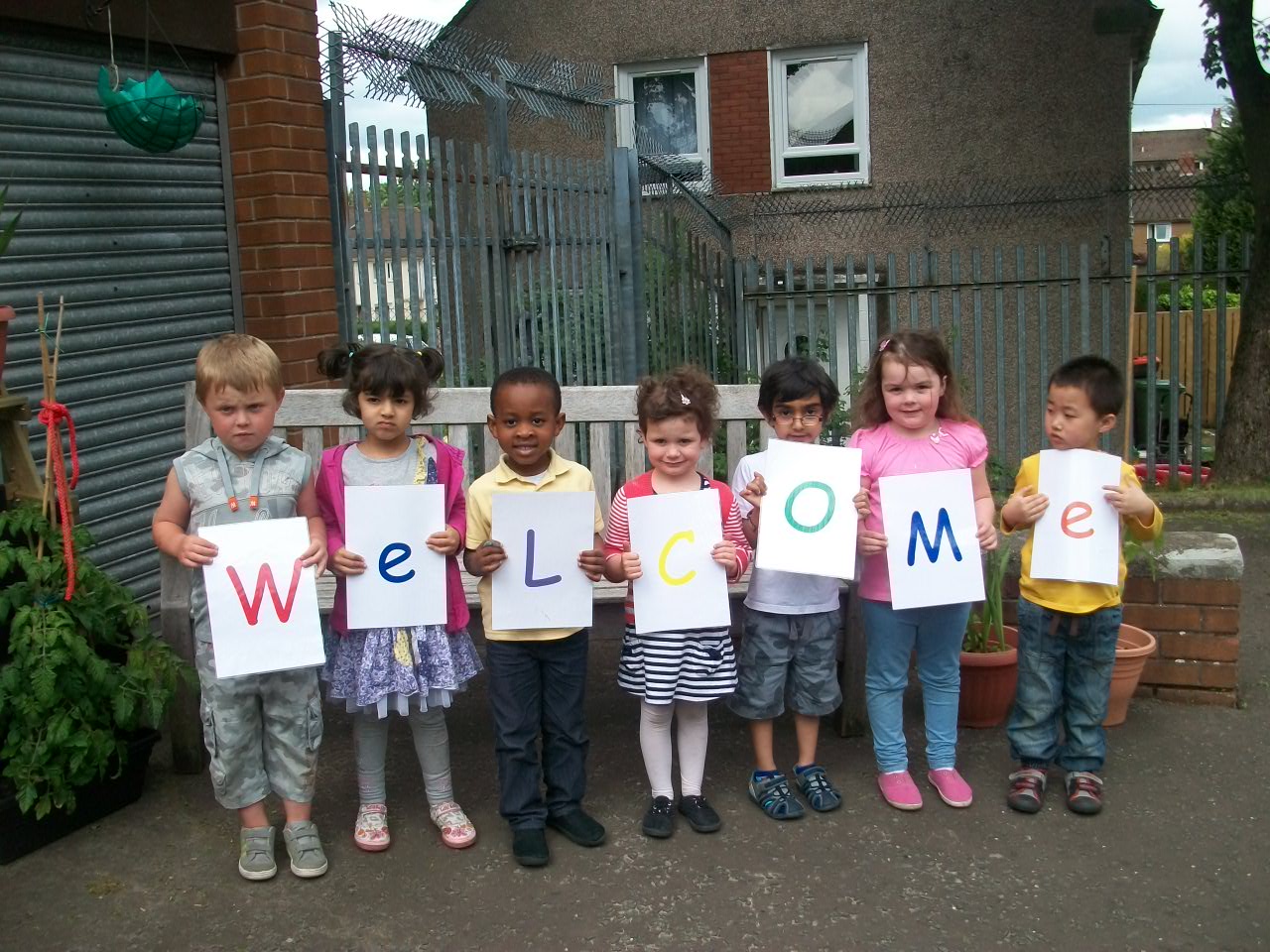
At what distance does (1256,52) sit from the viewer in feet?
28.7

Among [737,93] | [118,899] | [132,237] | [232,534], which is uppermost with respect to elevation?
[737,93]

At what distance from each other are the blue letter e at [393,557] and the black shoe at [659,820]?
1.00 meters

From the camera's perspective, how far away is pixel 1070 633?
3.74 m

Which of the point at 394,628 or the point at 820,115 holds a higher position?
the point at 820,115

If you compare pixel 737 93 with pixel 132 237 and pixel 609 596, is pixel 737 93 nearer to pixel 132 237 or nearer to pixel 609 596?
pixel 132 237

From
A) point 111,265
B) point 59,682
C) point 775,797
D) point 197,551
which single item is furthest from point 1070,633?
point 111,265

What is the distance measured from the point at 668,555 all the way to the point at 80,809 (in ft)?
6.27

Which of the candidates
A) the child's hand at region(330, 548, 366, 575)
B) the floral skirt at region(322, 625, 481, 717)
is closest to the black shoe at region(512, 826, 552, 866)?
the floral skirt at region(322, 625, 481, 717)

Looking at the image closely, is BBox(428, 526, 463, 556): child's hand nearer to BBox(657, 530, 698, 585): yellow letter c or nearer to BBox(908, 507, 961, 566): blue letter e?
BBox(657, 530, 698, 585): yellow letter c

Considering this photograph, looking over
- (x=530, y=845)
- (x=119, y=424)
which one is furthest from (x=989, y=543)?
(x=119, y=424)

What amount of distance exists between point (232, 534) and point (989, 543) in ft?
6.93

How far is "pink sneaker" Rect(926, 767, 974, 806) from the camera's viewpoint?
376 centimetres

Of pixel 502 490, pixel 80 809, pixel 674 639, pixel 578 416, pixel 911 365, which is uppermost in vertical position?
pixel 911 365

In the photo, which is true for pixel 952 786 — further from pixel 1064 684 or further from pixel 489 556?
pixel 489 556
